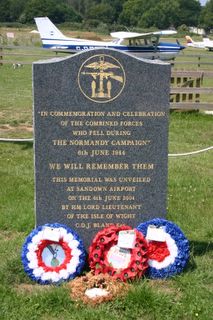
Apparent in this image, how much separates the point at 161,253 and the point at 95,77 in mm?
1690

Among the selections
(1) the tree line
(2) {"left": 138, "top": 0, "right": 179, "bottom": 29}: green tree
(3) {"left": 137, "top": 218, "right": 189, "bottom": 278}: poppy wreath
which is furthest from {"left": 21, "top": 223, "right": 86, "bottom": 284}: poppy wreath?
(2) {"left": 138, "top": 0, "right": 179, "bottom": 29}: green tree

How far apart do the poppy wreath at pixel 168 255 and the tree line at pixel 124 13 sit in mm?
118441

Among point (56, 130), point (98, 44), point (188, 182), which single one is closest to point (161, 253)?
point (56, 130)

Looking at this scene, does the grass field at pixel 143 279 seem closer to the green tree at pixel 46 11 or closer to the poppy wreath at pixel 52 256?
the poppy wreath at pixel 52 256

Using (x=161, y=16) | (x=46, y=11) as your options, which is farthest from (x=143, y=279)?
(x=161, y=16)

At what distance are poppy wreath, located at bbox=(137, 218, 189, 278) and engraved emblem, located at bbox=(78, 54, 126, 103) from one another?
4.34ft

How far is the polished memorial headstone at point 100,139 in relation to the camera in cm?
A: 504

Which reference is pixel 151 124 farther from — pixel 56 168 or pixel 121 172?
pixel 56 168

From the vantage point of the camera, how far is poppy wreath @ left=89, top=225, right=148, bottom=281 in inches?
188

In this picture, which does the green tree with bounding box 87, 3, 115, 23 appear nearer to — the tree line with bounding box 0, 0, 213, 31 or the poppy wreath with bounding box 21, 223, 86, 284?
the tree line with bounding box 0, 0, 213, 31

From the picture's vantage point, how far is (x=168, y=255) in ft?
16.3

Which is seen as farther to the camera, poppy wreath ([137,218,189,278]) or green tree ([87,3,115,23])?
green tree ([87,3,115,23])

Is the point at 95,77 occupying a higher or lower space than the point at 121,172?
higher

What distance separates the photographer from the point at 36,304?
4.45m
